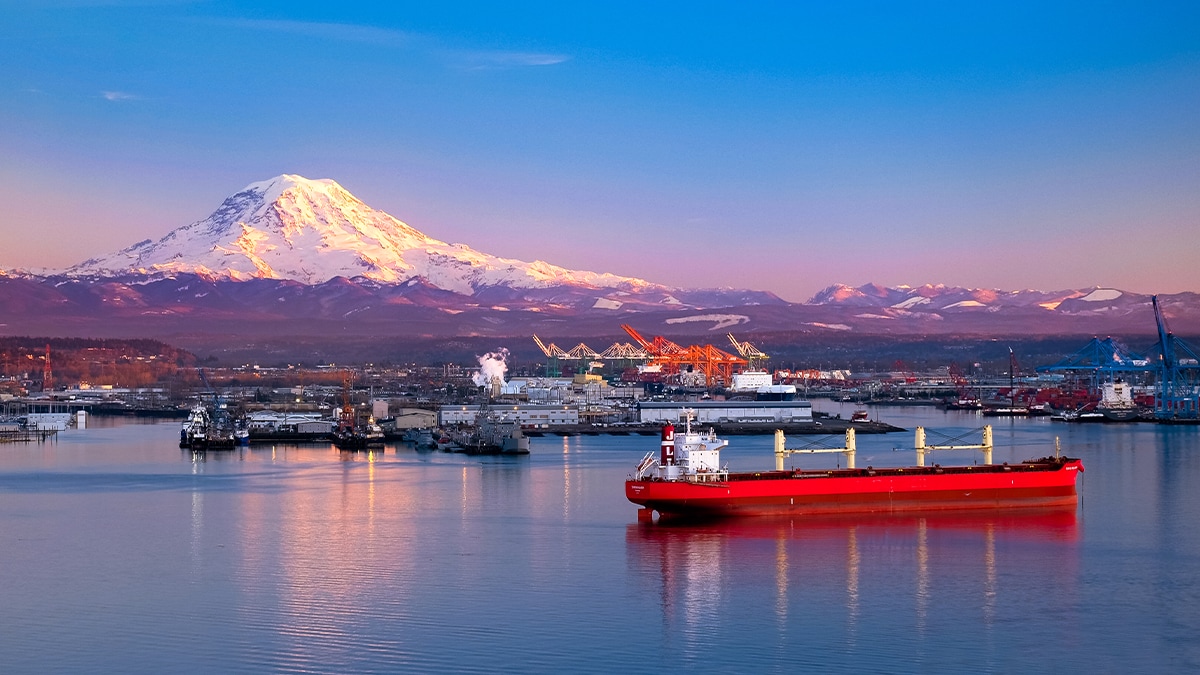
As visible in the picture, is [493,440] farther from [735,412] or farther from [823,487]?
[823,487]

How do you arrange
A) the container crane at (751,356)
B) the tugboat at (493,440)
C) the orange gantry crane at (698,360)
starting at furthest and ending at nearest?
the container crane at (751,356) → the orange gantry crane at (698,360) → the tugboat at (493,440)

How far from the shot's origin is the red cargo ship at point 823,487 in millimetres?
12297

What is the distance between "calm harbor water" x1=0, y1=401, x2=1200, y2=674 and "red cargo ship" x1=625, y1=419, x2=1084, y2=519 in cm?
28

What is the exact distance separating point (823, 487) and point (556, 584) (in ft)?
13.5

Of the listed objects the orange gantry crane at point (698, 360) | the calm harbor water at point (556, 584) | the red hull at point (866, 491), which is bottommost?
the calm harbor water at point (556, 584)

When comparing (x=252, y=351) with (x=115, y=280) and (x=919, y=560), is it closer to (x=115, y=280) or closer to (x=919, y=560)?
(x=115, y=280)

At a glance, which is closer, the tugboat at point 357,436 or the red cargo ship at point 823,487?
the red cargo ship at point 823,487

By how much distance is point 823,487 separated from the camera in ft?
41.7

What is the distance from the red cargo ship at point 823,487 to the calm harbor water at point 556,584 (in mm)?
282

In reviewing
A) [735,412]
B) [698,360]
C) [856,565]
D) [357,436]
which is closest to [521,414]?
[735,412]

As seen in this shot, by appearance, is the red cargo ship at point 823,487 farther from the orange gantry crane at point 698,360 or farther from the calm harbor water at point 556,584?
the orange gantry crane at point 698,360

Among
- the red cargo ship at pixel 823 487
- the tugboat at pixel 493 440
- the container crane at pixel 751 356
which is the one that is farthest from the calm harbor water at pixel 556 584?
the container crane at pixel 751 356

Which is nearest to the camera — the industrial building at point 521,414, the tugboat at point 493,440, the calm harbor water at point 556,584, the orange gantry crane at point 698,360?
the calm harbor water at point 556,584

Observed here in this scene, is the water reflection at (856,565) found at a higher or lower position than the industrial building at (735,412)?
lower
